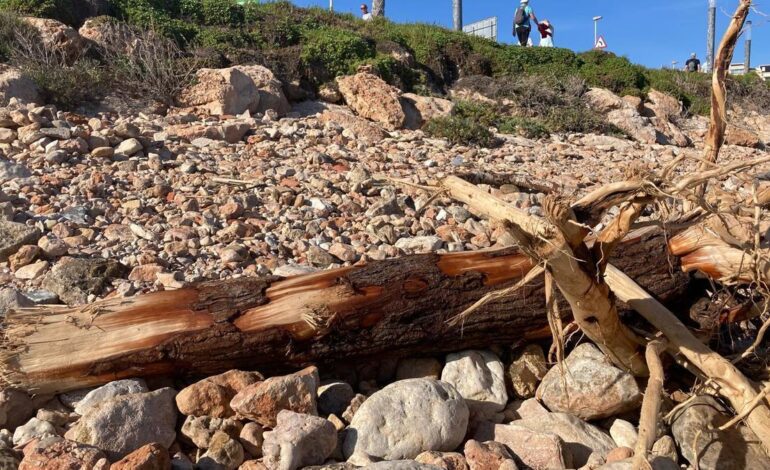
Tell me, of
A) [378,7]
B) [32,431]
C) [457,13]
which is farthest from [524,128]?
[457,13]

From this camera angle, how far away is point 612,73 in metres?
14.8

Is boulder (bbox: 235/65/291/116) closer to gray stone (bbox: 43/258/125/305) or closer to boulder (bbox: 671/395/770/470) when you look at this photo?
gray stone (bbox: 43/258/125/305)

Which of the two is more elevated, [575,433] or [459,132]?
[459,132]

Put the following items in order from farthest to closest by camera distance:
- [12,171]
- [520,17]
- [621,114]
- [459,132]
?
1. [520,17]
2. [621,114]
3. [459,132]
4. [12,171]

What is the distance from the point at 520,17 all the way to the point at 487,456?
1822 cm

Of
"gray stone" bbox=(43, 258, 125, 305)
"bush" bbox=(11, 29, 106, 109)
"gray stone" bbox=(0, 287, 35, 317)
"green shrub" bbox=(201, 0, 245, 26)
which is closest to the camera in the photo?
"gray stone" bbox=(0, 287, 35, 317)

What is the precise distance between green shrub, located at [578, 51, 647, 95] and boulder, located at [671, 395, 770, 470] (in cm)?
1223

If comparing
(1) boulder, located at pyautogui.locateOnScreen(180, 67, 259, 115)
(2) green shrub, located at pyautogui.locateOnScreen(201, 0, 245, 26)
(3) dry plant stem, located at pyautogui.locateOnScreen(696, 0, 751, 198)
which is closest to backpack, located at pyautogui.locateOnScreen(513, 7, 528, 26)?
(2) green shrub, located at pyautogui.locateOnScreen(201, 0, 245, 26)

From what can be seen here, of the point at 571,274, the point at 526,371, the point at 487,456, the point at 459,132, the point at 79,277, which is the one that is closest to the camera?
the point at 571,274

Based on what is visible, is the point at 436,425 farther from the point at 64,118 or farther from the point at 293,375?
the point at 64,118

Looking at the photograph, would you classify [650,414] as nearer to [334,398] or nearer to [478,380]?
[478,380]

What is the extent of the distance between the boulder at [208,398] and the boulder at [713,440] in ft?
6.87

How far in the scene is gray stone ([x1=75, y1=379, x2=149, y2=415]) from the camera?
10.2ft

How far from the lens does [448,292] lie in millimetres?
3482
